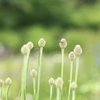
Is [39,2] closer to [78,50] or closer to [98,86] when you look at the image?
[98,86]

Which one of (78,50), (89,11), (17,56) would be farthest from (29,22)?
(78,50)

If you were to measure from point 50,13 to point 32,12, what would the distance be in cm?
56

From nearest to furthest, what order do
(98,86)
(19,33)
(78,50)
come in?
(78,50), (98,86), (19,33)

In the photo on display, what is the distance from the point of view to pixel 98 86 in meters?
2.30

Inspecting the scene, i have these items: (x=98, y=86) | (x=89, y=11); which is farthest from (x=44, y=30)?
(x=98, y=86)

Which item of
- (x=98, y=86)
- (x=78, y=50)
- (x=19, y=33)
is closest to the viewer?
(x=78, y=50)

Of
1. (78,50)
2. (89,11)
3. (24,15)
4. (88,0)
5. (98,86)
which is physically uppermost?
(88,0)

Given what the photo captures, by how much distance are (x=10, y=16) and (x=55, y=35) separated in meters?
1.40

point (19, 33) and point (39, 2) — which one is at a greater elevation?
point (39, 2)

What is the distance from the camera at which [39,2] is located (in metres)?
9.33

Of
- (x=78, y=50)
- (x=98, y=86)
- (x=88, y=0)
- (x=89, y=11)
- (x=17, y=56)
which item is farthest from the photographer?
(x=88, y=0)

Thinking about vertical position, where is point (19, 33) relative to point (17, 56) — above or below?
above

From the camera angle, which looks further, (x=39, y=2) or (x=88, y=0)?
(x=88, y=0)

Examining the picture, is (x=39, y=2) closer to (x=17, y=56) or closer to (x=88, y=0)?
(x=17, y=56)
